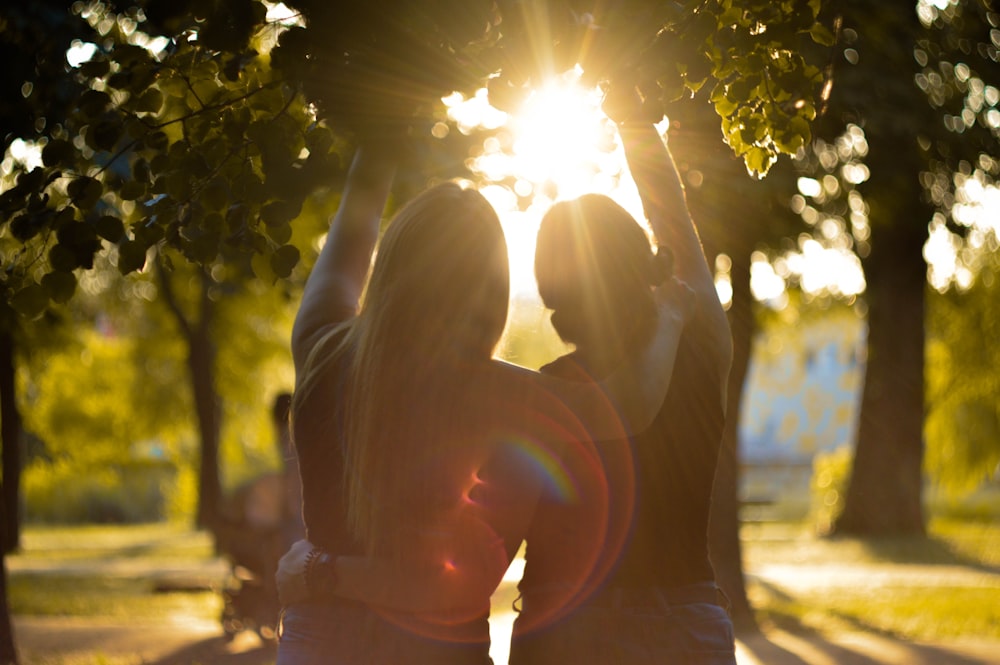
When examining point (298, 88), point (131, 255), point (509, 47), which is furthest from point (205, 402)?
point (509, 47)

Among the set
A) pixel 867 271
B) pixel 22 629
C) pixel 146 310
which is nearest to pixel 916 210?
pixel 867 271

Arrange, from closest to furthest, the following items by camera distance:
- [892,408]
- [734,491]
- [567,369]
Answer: [567,369], [734,491], [892,408]

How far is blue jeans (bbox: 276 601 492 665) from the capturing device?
2.64 metres

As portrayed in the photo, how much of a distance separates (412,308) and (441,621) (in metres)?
0.64

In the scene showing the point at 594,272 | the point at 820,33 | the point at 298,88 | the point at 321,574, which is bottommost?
the point at 321,574

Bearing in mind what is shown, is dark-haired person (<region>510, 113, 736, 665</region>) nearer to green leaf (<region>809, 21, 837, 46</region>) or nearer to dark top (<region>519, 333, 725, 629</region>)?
dark top (<region>519, 333, 725, 629</region>)

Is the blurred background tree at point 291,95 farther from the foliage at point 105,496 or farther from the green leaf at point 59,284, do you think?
the foliage at point 105,496

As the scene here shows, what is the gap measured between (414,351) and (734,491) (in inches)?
347

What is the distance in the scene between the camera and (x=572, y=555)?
9.53 ft

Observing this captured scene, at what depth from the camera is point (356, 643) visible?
2.68 metres

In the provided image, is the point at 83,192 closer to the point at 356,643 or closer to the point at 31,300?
the point at 31,300

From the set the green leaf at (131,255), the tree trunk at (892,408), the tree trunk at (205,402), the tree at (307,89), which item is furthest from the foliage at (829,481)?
the green leaf at (131,255)

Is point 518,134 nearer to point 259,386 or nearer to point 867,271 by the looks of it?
point 867,271

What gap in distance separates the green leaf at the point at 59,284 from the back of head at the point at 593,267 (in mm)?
1654
